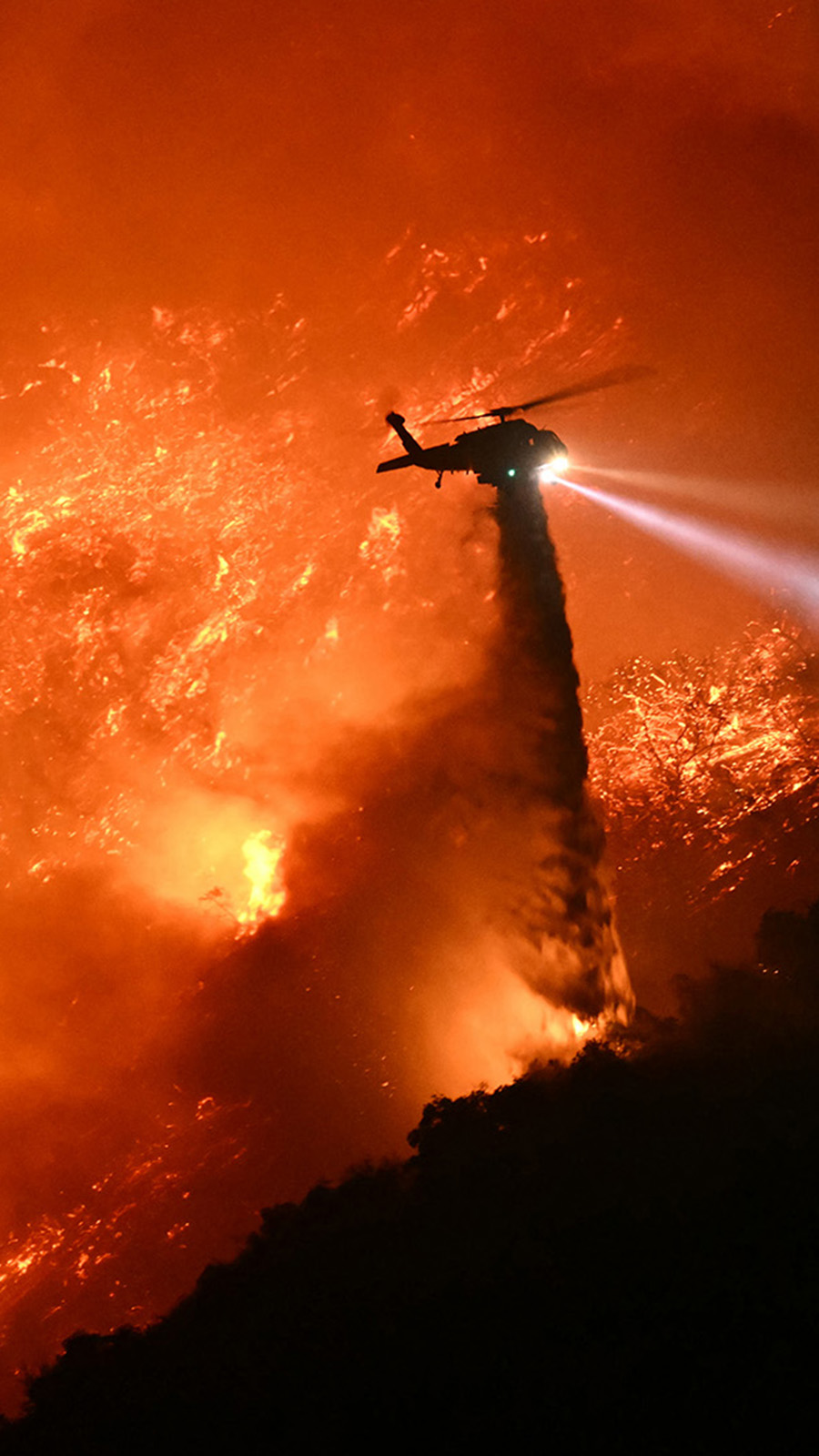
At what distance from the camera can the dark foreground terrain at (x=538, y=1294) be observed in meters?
22.3

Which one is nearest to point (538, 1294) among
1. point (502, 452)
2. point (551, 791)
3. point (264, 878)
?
point (551, 791)

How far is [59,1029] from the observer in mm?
54875

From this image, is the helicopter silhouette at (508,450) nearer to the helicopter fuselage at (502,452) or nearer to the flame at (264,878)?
the helicopter fuselage at (502,452)

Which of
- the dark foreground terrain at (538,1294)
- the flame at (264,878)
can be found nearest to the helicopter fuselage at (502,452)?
the dark foreground terrain at (538,1294)

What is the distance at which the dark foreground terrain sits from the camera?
878 inches

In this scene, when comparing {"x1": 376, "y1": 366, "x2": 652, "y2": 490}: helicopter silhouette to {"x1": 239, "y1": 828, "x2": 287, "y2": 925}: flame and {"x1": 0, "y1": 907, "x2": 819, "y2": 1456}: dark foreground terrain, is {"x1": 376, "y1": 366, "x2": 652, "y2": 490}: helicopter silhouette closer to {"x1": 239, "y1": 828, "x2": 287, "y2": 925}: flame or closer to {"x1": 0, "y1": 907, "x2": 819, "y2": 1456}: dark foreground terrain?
{"x1": 0, "y1": 907, "x2": 819, "y2": 1456}: dark foreground terrain

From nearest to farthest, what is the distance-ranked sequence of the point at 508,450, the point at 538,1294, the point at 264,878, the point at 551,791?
the point at 538,1294
the point at 508,450
the point at 551,791
the point at 264,878

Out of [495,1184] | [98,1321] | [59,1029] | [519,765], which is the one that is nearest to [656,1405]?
[495,1184]

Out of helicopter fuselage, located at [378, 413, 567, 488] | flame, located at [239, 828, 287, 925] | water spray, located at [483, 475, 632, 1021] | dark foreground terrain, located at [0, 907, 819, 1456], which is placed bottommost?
dark foreground terrain, located at [0, 907, 819, 1456]

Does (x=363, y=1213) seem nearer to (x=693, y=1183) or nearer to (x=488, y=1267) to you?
(x=488, y=1267)

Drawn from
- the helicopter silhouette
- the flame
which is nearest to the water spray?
the helicopter silhouette

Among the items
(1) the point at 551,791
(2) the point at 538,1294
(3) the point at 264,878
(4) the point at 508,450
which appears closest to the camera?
(2) the point at 538,1294

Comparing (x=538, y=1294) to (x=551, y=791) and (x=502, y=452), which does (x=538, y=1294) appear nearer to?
(x=551, y=791)

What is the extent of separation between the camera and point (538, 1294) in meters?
24.9
